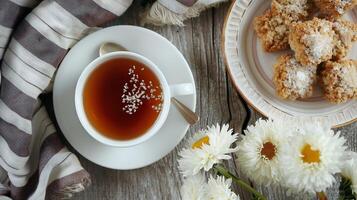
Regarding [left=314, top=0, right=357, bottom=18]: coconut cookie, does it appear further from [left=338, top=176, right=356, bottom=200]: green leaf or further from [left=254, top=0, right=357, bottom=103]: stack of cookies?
[left=338, top=176, right=356, bottom=200]: green leaf

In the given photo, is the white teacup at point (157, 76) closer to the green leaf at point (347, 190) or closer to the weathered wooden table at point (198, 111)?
the weathered wooden table at point (198, 111)

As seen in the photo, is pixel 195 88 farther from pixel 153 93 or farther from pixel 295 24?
pixel 295 24

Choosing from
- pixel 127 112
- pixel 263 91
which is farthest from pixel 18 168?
pixel 263 91

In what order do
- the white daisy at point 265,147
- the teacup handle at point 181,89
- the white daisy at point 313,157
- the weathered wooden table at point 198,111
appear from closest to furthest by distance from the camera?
the white daisy at point 313,157 → the white daisy at point 265,147 → the teacup handle at point 181,89 → the weathered wooden table at point 198,111

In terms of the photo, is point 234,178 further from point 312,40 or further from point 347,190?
point 312,40

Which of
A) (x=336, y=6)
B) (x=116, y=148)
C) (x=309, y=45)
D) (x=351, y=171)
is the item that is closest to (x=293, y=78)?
(x=309, y=45)

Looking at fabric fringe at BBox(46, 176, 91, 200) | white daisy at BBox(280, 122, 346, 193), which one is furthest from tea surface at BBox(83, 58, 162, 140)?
white daisy at BBox(280, 122, 346, 193)

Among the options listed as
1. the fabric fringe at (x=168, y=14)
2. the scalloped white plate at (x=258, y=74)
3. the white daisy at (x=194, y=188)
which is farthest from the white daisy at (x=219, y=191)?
the fabric fringe at (x=168, y=14)
